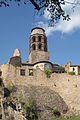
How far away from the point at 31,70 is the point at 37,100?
254 inches

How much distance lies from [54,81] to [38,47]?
1820cm

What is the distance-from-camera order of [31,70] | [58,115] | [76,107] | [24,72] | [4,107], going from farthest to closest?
1. [31,70]
2. [24,72]
3. [76,107]
4. [58,115]
5. [4,107]

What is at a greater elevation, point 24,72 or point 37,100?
point 24,72

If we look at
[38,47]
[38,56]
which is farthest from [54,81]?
[38,47]

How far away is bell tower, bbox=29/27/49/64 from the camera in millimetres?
43559

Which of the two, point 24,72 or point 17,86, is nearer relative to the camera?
point 17,86

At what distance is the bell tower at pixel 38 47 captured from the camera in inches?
1715

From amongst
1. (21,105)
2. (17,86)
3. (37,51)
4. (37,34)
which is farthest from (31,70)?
(37,34)

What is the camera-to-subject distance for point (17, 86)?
85.0 ft

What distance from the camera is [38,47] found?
4512 cm

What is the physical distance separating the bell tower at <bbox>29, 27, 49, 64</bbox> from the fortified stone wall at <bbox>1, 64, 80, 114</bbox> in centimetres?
1523

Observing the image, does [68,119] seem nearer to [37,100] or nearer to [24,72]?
[37,100]

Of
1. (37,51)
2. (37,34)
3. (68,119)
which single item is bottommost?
(68,119)

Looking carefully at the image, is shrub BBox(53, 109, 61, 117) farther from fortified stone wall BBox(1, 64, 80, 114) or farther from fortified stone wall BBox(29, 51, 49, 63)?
fortified stone wall BBox(29, 51, 49, 63)
